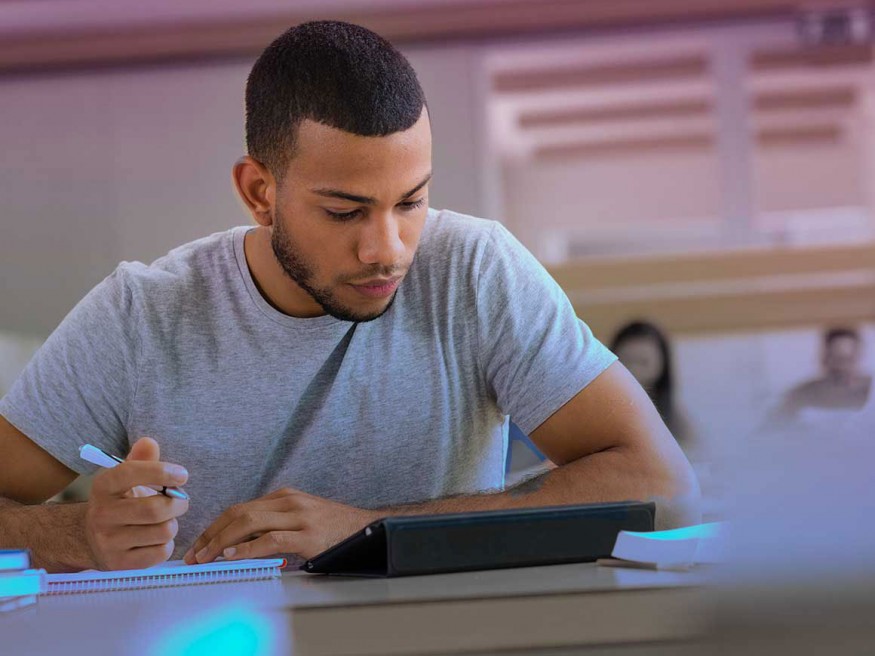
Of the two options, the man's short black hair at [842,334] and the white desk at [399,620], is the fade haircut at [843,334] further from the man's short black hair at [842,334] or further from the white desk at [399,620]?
the white desk at [399,620]

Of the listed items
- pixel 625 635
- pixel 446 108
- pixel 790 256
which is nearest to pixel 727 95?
pixel 790 256

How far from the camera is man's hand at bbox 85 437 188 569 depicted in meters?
0.96

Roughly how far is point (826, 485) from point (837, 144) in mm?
9929

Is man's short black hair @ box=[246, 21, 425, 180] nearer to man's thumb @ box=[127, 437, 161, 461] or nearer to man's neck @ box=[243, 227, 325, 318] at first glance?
man's neck @ box=[243, 227, 325, 318]

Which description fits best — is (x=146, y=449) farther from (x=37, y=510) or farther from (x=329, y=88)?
(x=329, y=88)

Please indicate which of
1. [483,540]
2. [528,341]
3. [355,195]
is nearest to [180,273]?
[355,195]

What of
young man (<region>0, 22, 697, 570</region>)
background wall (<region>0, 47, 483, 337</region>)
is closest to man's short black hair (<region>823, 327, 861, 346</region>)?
background wall (<region>0, 47, 483, 337</region>)

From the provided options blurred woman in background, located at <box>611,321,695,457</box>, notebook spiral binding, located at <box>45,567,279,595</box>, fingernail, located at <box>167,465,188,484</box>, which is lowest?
blurred woman in background, located at <box>611,321,695,457</box>

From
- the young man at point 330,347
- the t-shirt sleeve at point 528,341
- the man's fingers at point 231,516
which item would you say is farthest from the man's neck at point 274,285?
the man's fingers at point 231,516

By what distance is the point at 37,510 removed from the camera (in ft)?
4.06

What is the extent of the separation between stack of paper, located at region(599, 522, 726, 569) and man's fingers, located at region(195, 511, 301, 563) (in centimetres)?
35

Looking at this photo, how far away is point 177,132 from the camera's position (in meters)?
4.68

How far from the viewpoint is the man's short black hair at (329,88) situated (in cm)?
129

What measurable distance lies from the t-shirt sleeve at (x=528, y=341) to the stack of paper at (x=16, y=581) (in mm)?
709
